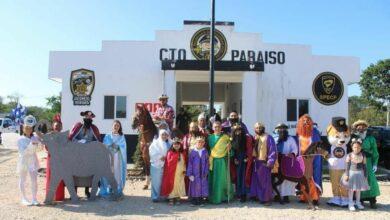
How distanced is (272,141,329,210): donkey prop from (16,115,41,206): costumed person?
4.76m

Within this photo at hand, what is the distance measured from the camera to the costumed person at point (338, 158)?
865 cm

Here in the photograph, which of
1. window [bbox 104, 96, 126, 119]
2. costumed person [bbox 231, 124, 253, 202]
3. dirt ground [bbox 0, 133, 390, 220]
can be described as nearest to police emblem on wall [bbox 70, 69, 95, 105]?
window [bbox 104, 96, 126, 119]

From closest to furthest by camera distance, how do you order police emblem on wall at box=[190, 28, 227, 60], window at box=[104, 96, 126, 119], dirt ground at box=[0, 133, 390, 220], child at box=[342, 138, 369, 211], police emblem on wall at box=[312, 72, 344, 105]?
dirt ground at box=[0, 133, 390, 220] < child at box=[342, 138, 369, 211] < window at box=[104, 96, 126, 119] < police emblem on wall at box=[190, 28, 227, 60] < police emblem on wall at box=[312, 72, 344, 105]

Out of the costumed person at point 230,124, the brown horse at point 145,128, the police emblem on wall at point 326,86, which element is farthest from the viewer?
the police emblem on wall at point 326,86

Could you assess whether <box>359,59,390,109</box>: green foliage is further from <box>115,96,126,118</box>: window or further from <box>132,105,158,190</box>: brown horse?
<box>132,105,158,190</box>: brown horse

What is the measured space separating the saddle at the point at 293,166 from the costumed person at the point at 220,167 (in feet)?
3.66

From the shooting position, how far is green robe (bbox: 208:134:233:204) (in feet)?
28.6

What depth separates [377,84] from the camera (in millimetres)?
43594

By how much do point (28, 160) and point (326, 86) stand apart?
12.2 metres

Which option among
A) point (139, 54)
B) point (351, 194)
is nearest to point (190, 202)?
point (351, 194)

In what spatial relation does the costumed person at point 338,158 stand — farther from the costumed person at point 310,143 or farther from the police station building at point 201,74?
the police station building at point 201,74

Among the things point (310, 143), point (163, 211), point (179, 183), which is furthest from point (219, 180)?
point (310, 143)

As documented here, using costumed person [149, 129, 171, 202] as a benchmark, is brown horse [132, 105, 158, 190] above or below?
above

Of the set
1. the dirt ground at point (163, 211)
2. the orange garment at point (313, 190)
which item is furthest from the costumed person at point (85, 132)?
the orange garment at point (313, 190)
